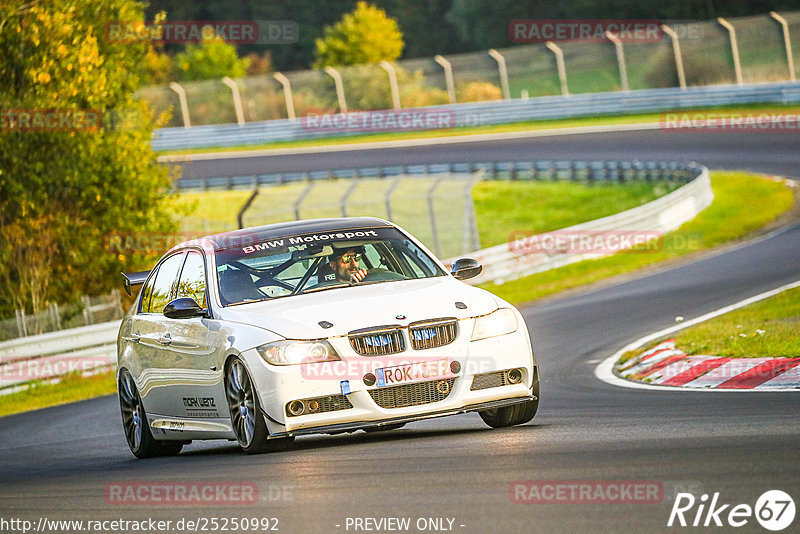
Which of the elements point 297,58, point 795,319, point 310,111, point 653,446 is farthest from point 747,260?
point 297,58

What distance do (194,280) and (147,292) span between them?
1.19 metres

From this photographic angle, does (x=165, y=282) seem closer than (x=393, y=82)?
Yes

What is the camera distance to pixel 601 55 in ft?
167

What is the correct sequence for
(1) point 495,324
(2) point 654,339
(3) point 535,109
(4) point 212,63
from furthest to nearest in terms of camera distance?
(4) point 212,63, (3) point 535,109, (2) point 654,339, (1) point 495,324

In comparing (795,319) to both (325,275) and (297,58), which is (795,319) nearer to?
(325,275)

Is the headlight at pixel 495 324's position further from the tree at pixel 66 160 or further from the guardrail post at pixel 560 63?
the guardrail post at pixel 560 63

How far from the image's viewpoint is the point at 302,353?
27.9 feet

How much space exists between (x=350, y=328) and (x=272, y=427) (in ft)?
2.63

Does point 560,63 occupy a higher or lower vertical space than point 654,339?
lower
